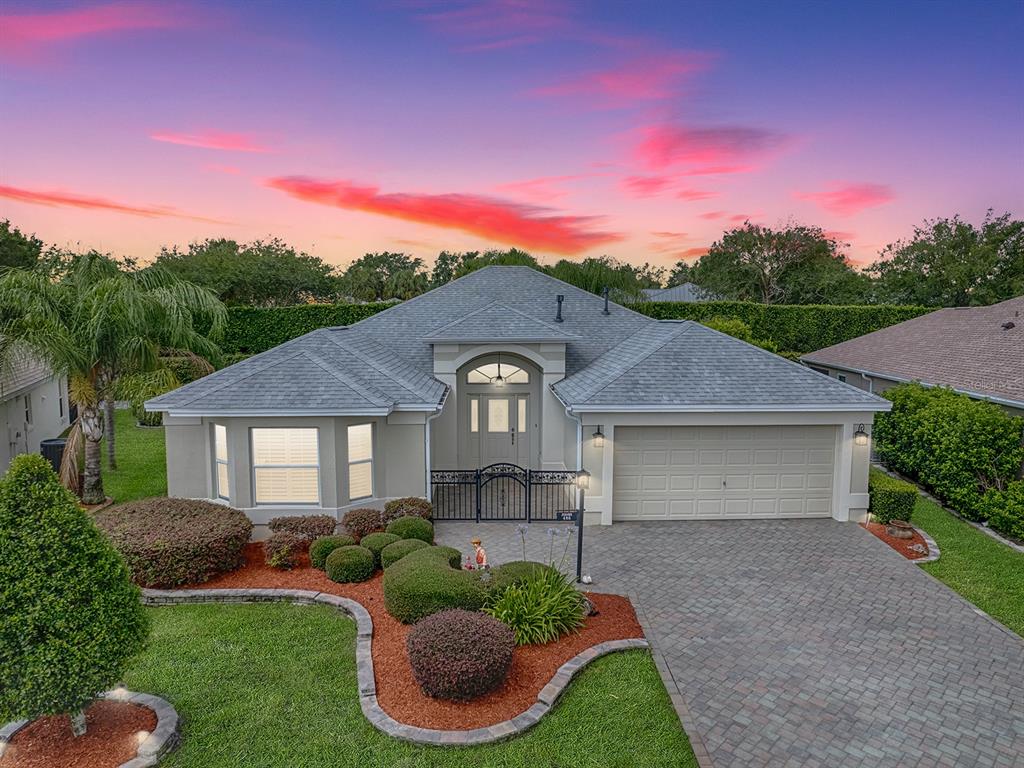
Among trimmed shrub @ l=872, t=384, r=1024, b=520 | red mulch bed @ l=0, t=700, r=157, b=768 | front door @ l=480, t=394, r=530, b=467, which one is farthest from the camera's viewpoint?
front door @ l=480, t=394, r=530, b=467

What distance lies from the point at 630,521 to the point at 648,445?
172 centimetres

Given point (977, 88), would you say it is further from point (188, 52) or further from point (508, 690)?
point (188, 52)

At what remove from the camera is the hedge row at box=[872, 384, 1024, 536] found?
12.9 meters

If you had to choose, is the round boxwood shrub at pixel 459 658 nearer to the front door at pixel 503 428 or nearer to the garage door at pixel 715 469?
the garage door at pixel 715 469

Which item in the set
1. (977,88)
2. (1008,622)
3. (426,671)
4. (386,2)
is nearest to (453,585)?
(426,671)

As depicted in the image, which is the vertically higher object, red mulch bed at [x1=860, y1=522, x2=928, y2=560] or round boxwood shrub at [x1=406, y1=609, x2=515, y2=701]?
round boxwood shrub at [x1=406, y1=609, x2=515, y2=701]

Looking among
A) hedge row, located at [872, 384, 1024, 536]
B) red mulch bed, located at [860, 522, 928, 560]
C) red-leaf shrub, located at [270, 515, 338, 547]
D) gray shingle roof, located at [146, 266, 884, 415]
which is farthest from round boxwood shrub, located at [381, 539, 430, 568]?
hedge row, located at [872, 384, 1024, 536]

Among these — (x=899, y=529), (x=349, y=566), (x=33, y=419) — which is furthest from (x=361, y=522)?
(x=33, y=419)

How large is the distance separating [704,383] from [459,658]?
8.86 metres

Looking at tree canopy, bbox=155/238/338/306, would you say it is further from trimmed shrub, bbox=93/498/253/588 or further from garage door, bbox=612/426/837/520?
garage door, bbox=612/426/837/520

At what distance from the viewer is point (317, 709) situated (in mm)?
6504

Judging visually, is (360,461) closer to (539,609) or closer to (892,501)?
(539,609)

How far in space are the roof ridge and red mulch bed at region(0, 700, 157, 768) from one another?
21.9 ft

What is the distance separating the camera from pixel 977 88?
15.9 metres
